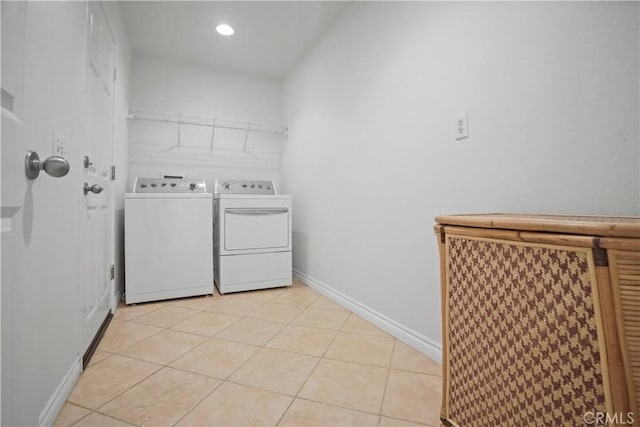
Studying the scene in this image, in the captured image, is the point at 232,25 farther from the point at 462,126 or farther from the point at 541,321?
the point at 541,321

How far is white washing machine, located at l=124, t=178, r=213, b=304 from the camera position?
2.07 m

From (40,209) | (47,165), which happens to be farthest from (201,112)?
(47,165)

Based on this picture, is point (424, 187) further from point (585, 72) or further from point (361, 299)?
point (361, 299)

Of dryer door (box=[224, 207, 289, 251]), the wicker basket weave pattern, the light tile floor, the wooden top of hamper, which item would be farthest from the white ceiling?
the light tile floor

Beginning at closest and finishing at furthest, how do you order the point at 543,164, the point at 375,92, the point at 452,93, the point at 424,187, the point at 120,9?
the point at 543,164 → the point at 452,93 → the point at 424,187 → the point at 375,92 → the point at 120,9

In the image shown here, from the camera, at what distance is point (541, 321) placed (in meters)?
0.63

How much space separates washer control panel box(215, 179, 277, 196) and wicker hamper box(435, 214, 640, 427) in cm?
226

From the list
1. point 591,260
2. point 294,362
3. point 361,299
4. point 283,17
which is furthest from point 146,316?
point 283,17

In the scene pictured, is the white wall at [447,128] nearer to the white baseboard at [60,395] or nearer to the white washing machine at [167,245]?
the white washing machine at [167,245]

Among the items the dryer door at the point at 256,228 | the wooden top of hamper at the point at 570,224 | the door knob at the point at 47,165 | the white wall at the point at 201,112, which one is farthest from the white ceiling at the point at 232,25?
the wooden top of hamper at the point at 570,224

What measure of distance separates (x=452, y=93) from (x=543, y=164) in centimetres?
52

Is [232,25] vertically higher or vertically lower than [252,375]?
higher

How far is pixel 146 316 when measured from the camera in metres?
1.88

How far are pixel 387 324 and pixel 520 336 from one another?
104cm
